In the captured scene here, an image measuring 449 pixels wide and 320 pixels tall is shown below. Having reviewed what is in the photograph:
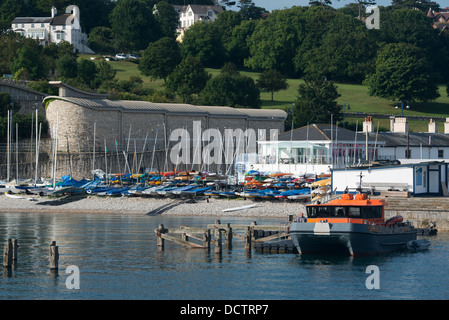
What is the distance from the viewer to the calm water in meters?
36.3

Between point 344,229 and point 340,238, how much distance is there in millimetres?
571

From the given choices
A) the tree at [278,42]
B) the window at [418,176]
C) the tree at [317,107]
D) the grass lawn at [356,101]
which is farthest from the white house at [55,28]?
the window at [418,176]

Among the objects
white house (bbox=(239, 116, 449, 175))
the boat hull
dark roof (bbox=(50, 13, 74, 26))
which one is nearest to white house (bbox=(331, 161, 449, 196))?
the boat hull

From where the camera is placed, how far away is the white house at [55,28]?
188250 mm

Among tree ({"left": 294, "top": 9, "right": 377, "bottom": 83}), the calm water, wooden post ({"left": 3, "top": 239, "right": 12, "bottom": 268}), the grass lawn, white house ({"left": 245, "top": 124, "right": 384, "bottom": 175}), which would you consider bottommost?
the calm water

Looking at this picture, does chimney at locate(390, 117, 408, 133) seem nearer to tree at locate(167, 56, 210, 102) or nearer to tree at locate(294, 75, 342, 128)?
tree at locate(294, 75, 342, 128)

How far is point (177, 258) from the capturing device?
4506 centimetres

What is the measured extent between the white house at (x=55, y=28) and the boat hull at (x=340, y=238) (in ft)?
487

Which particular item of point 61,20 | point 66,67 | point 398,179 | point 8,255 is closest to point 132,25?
point 61,20

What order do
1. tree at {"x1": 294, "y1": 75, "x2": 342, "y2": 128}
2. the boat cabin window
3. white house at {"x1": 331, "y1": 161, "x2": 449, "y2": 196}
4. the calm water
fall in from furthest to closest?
tree at {"x1": 294, "y1": 75, "x2": 342, "y2": 128}
white house at {"x1": 331, "y1": 161, "x2": 449, "y2": 196}
the boat cabin window
the calm water

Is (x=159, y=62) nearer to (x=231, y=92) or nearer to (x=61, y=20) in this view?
(x=231, y=92)

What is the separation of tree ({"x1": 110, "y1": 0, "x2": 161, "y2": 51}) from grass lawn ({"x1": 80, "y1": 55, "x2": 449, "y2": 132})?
17196mm

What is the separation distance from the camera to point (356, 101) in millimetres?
155500
